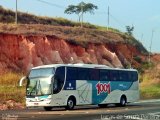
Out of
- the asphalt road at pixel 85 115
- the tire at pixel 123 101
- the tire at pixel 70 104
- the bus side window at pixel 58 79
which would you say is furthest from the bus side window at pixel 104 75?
the asphalt road at pixel 85 115

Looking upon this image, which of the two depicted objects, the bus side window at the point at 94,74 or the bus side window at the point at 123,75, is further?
the bus side window at the point at 123,75

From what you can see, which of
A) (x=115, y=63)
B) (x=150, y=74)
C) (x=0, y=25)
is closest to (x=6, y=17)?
(x=0, y=25)

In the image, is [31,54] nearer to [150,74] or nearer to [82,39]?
[82,39]

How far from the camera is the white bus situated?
93.2 feet

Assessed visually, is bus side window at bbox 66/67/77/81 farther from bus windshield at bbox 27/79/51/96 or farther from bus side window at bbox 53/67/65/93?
bus windshield at bbox 27/79/51/96

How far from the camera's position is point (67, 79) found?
95.6 ft

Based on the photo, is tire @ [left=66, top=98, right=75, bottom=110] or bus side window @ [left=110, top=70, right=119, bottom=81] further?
bus side window @ [left=110, top=70, right=119, bottom=81]

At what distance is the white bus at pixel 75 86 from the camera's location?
28.4 metres

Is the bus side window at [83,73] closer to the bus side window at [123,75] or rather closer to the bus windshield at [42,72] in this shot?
the bus windshield at [42,72]

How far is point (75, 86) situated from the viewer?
3003 centimetres

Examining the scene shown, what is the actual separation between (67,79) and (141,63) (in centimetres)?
4691

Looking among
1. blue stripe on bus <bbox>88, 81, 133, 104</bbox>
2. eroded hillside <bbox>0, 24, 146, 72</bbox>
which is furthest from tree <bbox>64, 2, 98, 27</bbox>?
blue stripe on bus <bbox>88, 81, 133, 104</bbox>

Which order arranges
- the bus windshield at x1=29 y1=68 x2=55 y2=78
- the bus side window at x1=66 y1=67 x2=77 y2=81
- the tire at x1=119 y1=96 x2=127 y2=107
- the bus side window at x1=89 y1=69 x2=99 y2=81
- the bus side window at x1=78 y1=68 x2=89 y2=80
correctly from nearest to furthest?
the bus windshield at x1=29 y1=68 x2=55 y2=78
the bus side window at x1=66 y1=67 x2=77 y2=81
the bus side window at x1=78 y1=68 x2=89 y2=80
the bus side window at x1=89 y1=69 x2=99 y2=81
the tire at x1=119 y1=96 x2=127 y2=107

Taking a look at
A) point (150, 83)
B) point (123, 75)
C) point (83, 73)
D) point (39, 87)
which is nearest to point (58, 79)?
point (39, 87)
